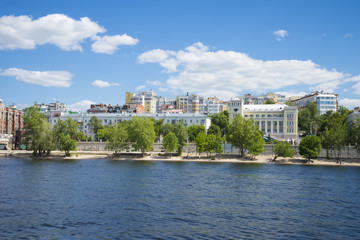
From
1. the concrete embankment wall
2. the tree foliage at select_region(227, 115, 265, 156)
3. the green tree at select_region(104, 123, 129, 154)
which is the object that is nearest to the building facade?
the concrete embankment wall

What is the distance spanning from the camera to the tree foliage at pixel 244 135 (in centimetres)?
10578

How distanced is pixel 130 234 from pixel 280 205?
2146cm

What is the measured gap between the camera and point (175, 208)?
125 feet

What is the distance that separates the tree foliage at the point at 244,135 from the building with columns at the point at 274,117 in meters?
34.9

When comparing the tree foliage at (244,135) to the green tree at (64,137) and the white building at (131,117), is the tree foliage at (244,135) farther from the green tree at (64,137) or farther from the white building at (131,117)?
the green tree at (64,137)

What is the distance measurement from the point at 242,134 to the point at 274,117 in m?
50.6

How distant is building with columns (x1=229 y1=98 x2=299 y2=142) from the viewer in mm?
144750

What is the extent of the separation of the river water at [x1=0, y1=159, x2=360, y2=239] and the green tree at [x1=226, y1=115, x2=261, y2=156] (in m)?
45.6

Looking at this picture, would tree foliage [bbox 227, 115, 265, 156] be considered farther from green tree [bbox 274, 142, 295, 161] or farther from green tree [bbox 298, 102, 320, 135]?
green tree [bbox 298, 102, 320, 135]

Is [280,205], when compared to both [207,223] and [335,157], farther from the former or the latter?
[335,157]

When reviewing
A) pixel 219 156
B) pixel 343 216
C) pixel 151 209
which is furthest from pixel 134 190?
pixel 219 156

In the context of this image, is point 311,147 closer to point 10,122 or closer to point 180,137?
point 180,137

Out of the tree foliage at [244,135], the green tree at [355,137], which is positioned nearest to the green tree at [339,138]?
the green tree at [355,137]

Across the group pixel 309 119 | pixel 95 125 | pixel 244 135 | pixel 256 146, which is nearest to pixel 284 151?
pixel 256 146
